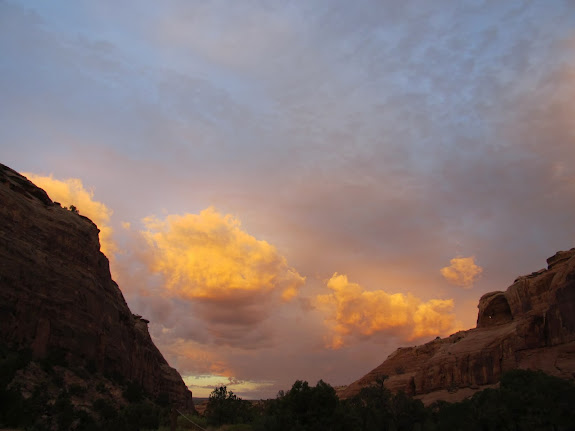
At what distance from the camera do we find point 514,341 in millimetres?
56750

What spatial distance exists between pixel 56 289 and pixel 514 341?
58.4 m

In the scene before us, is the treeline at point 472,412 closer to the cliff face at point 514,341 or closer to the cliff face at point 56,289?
the cliff face at point 514,341

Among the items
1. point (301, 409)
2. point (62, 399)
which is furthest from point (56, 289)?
point (301, 409)

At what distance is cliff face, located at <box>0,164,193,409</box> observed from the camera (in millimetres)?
40438

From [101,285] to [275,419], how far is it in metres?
38.0

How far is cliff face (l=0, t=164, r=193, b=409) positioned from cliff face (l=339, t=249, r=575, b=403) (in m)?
47.2

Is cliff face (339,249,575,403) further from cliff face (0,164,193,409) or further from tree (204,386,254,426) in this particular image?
cliff face (0,164,193,409)

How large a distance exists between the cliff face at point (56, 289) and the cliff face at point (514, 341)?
47.2 metres

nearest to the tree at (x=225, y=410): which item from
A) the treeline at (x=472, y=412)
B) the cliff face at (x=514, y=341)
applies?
the treeline at (x=472, y=412)

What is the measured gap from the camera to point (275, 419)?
93.8ft

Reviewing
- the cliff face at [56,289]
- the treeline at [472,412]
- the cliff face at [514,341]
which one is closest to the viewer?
the treeline at [472,412]

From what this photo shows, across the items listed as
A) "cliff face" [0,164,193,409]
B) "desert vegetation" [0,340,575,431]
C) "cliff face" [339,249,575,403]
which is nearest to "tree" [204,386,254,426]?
"desert vegetation" [0,340,575,431]

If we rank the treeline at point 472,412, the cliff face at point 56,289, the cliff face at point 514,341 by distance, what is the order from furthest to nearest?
1. the cliff face at point 514,341
2. the cliff face at point 56,289
3. the treeline at point 472,412

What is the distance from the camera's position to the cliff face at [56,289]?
40438 millimetres
